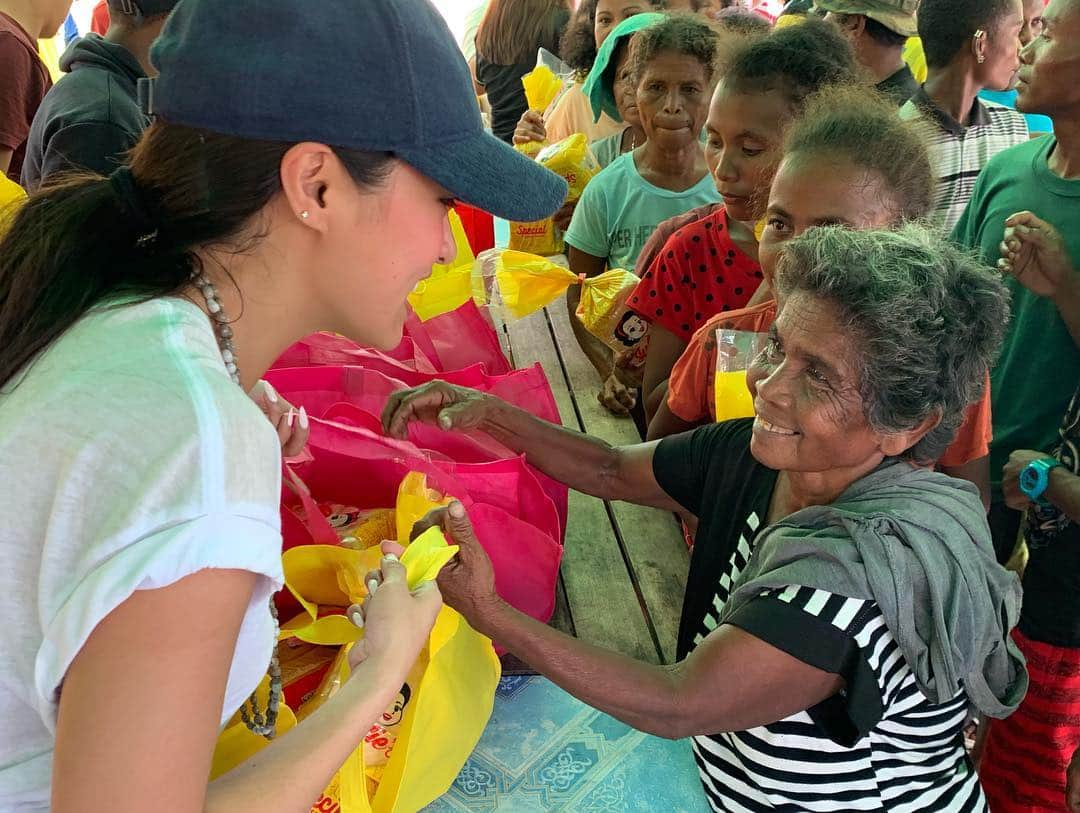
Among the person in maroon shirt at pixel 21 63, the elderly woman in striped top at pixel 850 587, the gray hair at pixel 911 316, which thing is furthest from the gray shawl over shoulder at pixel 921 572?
the person in maroon shirt at pixel 21 63

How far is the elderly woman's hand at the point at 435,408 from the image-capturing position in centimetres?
164

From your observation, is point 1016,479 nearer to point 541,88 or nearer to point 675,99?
point 675,99

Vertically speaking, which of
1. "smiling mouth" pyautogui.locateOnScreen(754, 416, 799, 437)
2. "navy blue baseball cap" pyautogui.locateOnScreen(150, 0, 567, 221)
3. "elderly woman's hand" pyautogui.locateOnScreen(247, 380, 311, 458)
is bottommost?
"elderly woman's hand" pyautogui.locateOnScreen(247, 380, 311, 458)

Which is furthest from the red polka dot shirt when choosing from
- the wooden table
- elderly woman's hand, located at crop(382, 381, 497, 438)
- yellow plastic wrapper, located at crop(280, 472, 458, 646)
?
yellow plastic wrapper, located at crop(280, 472, 458, 646)

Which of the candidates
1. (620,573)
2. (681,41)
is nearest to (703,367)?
(620,573)

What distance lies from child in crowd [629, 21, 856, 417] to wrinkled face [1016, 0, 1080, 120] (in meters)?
0.42

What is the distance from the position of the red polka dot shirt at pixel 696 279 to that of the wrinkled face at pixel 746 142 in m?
0.08

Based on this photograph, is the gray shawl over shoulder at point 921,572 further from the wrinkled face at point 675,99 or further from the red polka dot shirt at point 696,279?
the wrinkled face at point 675,99

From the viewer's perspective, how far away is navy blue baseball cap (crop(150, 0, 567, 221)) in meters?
0.79

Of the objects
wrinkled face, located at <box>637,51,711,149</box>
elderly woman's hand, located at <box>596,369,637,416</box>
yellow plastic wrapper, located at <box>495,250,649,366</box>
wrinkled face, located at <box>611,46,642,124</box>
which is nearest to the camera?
yellow plastic wrapper, located at <box>495,250,649,366</box>

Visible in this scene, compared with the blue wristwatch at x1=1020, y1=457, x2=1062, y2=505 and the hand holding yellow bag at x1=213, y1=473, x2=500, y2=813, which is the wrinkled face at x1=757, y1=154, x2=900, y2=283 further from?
the hand holding yellow bag at x1=213, y1=473, x2=500, y2=813

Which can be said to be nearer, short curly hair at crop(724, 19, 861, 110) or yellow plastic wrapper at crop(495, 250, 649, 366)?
short curly hair at crop(724, 19, 861, 110)

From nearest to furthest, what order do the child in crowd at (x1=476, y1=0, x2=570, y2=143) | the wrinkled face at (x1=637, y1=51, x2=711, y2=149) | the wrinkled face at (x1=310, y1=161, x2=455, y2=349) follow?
1. the wrinkled face at (x1=310, y1=161, x2=455, y2=349)
2. the wrinkled face at (x1=637, y1=51, x2=711, y2=149)
3. the child in crowd at (x1=476, y1=0, x2=570, y2=143)

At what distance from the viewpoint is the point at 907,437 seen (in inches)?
49.2
